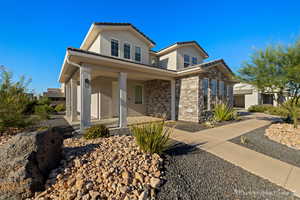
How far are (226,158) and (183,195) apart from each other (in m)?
2.09

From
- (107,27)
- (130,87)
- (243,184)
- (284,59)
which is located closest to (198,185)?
(243,184)

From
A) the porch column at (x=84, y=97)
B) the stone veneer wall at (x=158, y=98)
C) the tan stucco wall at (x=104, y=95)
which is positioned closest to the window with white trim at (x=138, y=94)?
the stone veneer wall at (x=158, y=98)

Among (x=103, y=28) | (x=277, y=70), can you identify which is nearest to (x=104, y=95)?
(x=103, y=28)

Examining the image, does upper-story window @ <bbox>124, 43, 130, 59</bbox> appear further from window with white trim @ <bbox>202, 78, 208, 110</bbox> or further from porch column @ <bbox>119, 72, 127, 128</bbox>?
window with white trim @ <bbox>202, 78, 208, 110</bbox>

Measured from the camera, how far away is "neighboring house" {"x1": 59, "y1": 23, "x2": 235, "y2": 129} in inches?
265

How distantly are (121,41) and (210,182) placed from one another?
10.5 meters

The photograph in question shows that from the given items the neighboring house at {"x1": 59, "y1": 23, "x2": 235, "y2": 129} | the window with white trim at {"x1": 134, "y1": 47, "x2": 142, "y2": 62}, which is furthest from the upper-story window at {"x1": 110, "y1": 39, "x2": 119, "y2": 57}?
the window with white trim at {"x1": 134, "y1": 47, "x2": 142, "y2": 62}

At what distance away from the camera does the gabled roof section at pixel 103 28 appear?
8.96m

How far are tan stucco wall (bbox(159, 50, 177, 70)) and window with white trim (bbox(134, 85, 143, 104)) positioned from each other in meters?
3.82

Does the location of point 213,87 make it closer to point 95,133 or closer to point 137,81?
point 137,81

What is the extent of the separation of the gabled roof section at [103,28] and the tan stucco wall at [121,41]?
0.35 m

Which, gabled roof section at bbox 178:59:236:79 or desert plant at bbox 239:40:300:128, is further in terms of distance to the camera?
gabled roof section at bbox 178:59:236:79

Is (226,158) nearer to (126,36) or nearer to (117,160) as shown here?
(117,160)

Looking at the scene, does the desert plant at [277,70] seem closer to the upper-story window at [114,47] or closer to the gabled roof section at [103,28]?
the gabled roof section at [103,28]
